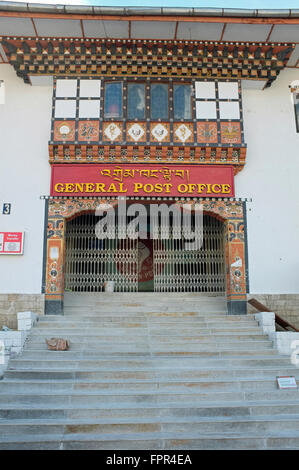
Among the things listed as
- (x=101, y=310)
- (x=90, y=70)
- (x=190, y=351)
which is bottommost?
(x=190, y=351)

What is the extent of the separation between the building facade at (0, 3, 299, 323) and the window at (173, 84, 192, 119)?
0.02 m

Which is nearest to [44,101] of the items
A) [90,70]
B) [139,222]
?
[90,70]

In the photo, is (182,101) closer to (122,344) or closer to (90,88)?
(90,88)

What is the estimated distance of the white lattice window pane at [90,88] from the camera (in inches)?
353

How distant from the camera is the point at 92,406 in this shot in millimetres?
5180

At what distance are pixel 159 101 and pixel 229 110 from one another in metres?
1.54

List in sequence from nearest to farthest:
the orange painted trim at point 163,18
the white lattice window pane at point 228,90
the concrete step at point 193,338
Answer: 1. the concrete step at point 193,338
2. the orange painted trim at point 163,18
3. the white lattice window pane at point 228,90

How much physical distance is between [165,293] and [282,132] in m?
4.47

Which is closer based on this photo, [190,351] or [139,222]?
[190,351]

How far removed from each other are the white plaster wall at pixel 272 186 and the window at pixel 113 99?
2803 mm

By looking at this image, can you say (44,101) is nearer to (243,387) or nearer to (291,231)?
(291,231)

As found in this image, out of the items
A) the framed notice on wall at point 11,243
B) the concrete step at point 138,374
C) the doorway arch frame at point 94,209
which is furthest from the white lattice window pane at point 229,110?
the concrete step at point 138,374

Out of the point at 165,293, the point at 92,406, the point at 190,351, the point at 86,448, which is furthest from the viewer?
the point at 165,293

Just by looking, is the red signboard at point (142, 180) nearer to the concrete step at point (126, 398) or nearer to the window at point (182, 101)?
the window at point (182, 101)
